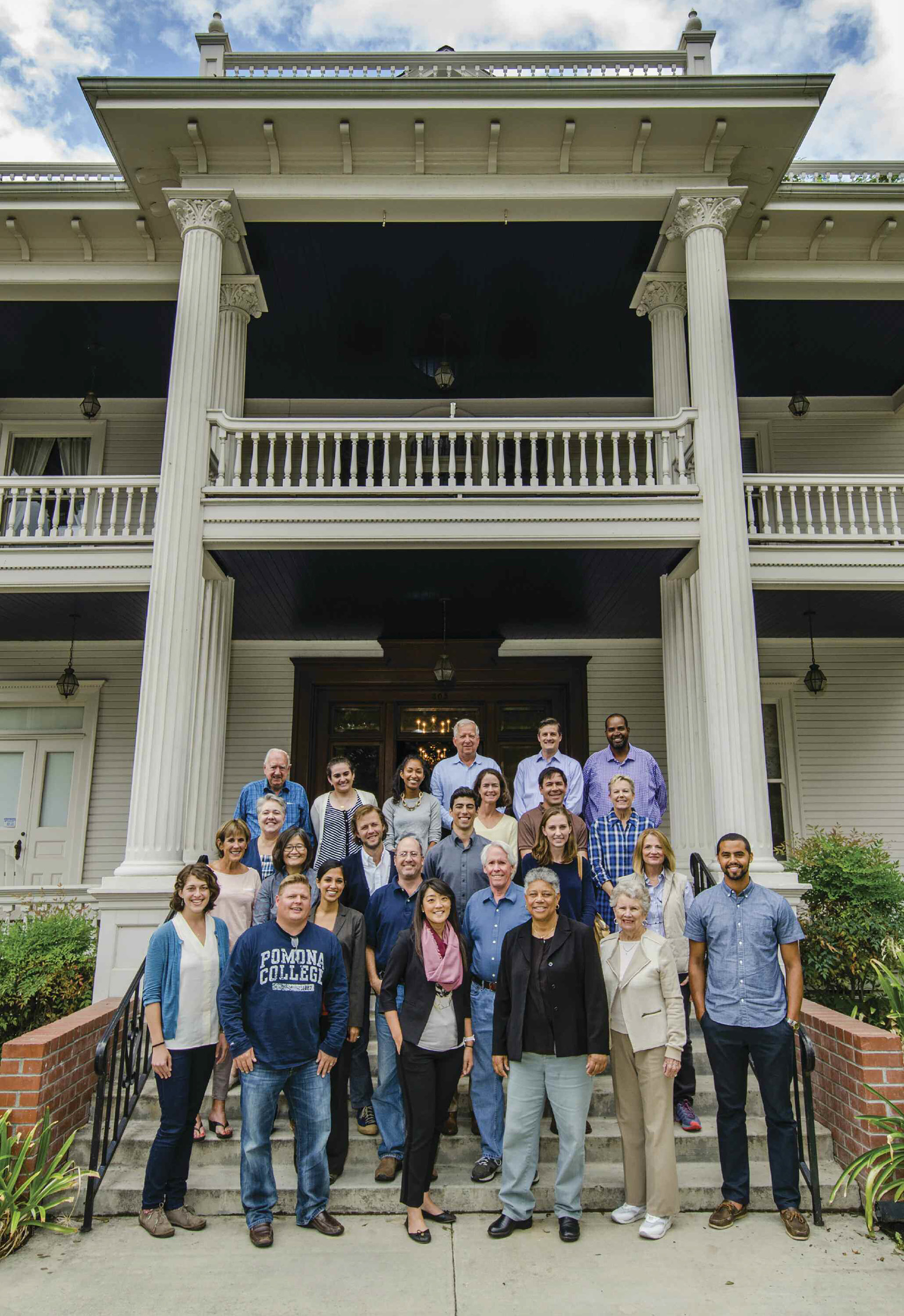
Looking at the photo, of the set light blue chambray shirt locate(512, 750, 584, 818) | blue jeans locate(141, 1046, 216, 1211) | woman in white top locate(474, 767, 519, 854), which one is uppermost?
light blue chambray shirt locate(512, 750, 584, 818)

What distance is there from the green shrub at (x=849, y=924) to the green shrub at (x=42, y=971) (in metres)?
5.61

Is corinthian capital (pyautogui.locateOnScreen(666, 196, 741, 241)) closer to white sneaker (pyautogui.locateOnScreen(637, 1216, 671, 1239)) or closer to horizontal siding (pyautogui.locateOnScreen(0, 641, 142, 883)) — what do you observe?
horizontal siding (pyautogui.locateOnScreen(0, 641, 142, 883))

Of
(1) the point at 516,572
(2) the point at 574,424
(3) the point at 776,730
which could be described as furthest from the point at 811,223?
(3) the point at 776,730

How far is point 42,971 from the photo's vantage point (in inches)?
259

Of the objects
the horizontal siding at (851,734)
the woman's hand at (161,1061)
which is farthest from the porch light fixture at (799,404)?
the woman's hand at (161,1061)

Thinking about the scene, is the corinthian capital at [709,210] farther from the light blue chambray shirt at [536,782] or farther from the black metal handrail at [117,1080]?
the black metal handrail at [117,1080]

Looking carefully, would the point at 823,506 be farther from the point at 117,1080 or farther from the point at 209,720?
the point at 117,1080

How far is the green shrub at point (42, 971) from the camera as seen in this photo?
633 cm

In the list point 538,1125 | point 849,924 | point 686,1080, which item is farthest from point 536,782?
point 849,924

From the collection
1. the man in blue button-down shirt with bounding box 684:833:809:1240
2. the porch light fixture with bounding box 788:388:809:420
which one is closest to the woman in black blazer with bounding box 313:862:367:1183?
the man in blue button-down shirt with bounding box 684:833:809:1240

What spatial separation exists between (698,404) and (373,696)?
5.37 meters

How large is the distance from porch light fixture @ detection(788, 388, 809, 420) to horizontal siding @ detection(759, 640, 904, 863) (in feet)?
9.50

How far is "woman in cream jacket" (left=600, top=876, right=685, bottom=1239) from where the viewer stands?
14.1ft

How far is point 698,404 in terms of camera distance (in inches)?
328
